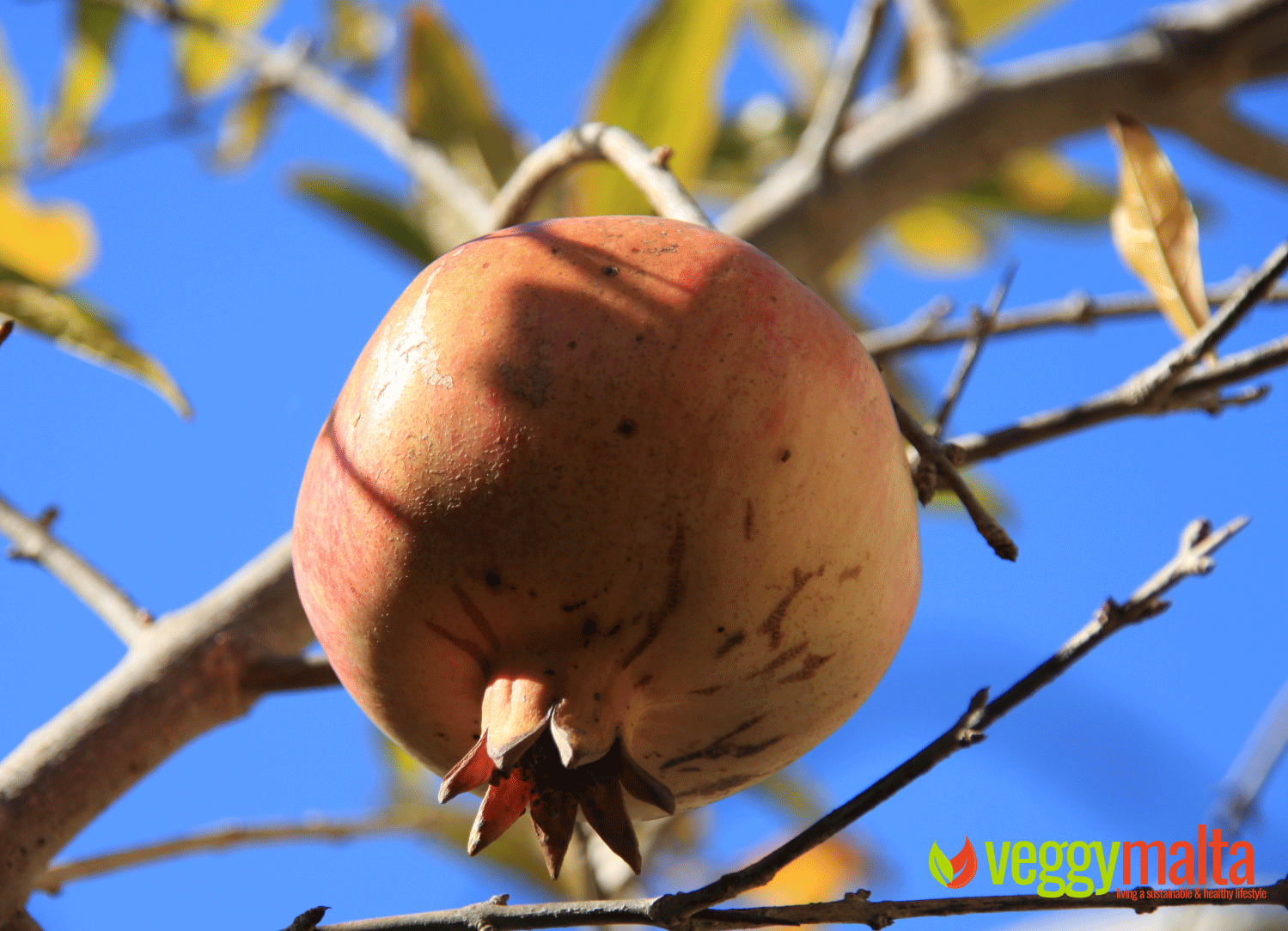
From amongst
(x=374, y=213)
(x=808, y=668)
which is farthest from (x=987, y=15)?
(x=808, y=668)

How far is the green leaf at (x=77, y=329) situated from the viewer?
2.69ft

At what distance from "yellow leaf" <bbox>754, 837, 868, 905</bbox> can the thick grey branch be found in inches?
41.2

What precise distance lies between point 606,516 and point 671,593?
50 millimetres

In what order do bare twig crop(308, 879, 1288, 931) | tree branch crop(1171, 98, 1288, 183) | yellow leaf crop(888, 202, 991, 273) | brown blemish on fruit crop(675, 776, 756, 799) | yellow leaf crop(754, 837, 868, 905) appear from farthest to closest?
1. yellow leaf crop(888, 202, 991, 273)
2. yellow leaf crop(754, 837, 868, 905)
3. tree branch crop(1171, 98, 1288, 183)
4. brown blemish on fruit crop(675, 776, 756, 799)
5. bare twig crop(308, 879, 1288, 931)

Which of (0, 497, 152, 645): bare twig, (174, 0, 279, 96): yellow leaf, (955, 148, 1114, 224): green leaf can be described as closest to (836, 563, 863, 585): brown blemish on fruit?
(0, 497, 152, 645): bare twig

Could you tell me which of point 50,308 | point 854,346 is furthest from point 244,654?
point 854,346

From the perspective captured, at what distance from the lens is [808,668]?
0.59 meters

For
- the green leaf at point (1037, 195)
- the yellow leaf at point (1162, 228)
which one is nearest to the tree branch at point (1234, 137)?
the green leaf at point (1037, 195)

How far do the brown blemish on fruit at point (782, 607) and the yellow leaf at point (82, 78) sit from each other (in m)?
1.70

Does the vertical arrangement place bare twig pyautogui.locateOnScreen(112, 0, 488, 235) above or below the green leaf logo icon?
above

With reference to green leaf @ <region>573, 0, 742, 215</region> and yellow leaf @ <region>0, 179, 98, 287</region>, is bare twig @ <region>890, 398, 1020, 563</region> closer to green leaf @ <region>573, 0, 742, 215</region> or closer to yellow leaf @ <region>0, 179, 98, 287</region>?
green leaf @ <region>573, 0, 742, 215</region>

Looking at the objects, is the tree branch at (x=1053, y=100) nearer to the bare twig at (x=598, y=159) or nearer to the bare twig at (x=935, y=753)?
the bare twig at (x=598, y=159)

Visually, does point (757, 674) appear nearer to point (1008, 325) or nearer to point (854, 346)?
point (854, 346)

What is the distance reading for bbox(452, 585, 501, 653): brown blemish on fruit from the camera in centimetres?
56
